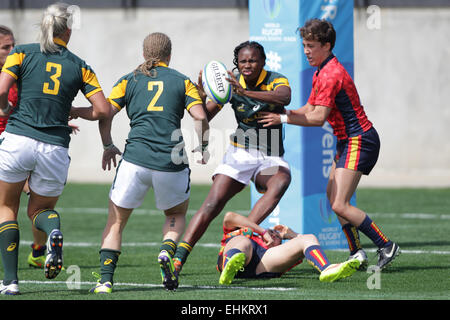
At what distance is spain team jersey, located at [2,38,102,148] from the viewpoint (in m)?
6.36

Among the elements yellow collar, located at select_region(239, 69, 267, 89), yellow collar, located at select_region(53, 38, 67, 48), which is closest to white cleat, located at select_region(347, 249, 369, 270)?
yellow collar, located at select_region(239, 69, 267, 89)

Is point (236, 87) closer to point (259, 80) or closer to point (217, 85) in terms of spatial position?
point (217, 85)

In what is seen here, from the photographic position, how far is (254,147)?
25.2ft

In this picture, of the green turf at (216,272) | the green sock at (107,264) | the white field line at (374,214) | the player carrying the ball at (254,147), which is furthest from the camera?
the white field line at (374,214)

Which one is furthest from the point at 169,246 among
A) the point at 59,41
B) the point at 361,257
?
the point at 361,257

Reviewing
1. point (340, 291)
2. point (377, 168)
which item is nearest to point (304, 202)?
point (340, 291)

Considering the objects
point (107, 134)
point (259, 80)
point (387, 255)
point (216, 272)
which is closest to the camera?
point (107, 134)

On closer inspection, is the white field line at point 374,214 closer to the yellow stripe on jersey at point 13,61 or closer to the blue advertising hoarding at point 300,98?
the blue advertising hoarding at point 300,98

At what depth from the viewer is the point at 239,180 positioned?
297 inches

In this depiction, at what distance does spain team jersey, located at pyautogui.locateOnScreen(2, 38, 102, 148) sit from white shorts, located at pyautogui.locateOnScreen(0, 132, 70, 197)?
0.06 meters

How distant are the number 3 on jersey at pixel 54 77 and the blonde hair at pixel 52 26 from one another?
0.40 feet

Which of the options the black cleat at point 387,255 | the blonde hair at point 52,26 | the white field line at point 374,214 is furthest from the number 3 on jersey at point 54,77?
the white field line at point 374,214

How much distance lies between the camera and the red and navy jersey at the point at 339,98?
739 cm

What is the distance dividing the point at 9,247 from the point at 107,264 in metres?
0.79
